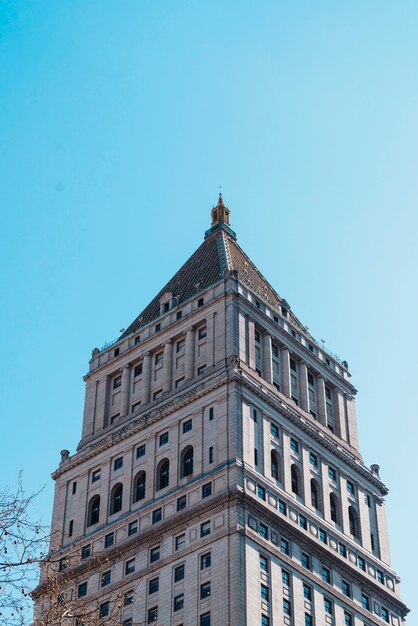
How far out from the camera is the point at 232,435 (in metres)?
103

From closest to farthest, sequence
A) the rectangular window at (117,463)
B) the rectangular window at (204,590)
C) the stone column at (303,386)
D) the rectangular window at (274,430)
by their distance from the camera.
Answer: the rectangular window at (204,590) → the rectangular window at (274,430) → the rectangular window at (117,463) → the stone column at (303,386)

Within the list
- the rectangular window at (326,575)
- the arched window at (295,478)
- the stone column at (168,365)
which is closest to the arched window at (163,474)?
the stone column at (168,365)

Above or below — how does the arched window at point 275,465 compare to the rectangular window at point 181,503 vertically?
above

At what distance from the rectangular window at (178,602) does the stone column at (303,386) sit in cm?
2751

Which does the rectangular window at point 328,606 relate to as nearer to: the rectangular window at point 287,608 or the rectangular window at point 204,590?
the rectangular window at point 287,608

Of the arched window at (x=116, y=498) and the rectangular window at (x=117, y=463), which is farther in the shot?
the rectangular window at (x=117, y=463)

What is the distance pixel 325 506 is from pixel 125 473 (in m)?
18.9

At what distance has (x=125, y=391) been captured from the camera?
119 meters

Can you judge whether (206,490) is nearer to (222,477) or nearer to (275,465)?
(222,477)

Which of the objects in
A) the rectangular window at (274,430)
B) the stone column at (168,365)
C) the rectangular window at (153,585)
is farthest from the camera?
the stone column at (168,365)

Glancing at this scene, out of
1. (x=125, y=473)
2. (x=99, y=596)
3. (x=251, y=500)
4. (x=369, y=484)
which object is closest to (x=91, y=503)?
(x=125, y=473)

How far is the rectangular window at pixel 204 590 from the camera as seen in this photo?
93500mm

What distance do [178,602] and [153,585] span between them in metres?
4.16

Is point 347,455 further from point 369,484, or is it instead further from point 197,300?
point 197,300
